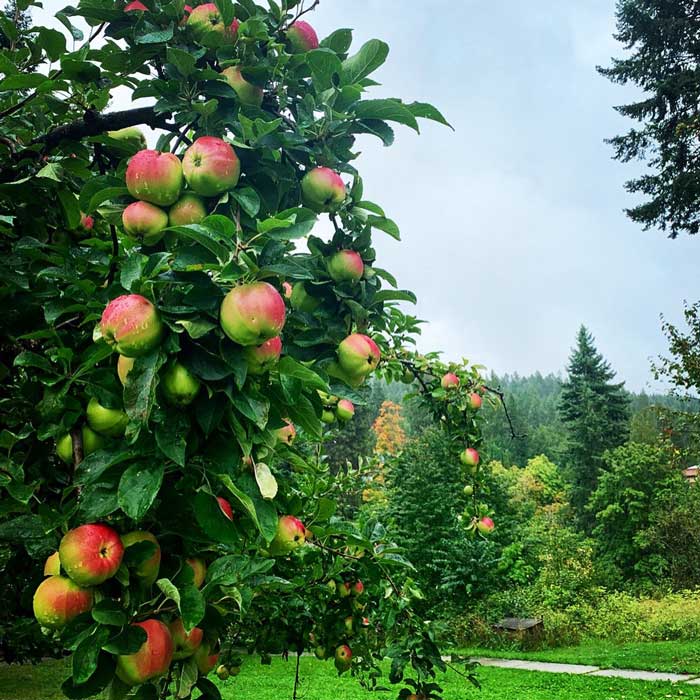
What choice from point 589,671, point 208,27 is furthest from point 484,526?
point 589,671

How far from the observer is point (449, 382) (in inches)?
A: 122

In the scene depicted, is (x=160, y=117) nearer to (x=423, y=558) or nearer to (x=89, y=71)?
(x=89, y=71)

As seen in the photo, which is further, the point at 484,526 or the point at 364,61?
the point at 484,526

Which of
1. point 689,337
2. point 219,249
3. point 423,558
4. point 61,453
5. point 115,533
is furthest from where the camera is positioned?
point 423,558

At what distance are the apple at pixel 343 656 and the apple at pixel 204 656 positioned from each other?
1666 millimetres

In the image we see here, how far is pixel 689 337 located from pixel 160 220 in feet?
35.9

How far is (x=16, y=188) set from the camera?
59.1 inches

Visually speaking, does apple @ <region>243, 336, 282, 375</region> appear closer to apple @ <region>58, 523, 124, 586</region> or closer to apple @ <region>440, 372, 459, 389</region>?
apple @ <region>58, 523, 124, 586</region>

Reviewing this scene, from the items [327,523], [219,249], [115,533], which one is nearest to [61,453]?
[115,533]

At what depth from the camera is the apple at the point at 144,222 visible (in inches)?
39.4

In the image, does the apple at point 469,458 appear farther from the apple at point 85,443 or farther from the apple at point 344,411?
the apple at point 85,443

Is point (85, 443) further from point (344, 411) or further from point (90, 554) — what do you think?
point (344, 411)

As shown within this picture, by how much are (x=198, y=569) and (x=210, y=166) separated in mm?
630

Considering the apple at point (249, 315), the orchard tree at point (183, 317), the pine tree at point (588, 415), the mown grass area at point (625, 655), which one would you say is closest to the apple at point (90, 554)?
the orchard tree at point (183, 317)
